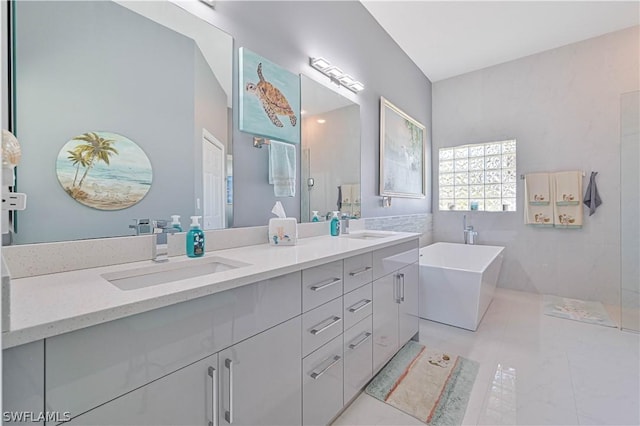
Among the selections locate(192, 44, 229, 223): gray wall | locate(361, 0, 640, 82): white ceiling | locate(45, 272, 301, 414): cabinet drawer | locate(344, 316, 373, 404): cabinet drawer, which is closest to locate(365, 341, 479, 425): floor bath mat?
locate(344, 316, 373, 404): cabinet drawer

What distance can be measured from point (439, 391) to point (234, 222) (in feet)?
5.15

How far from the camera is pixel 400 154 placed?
3.25 meters

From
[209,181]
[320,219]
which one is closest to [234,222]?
[209,181]

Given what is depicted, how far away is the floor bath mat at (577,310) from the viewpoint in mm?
2676

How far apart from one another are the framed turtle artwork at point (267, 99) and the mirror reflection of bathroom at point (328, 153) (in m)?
0.12

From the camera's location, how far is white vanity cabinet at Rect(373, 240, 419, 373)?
167 cm

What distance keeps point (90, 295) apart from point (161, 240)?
1.70ft

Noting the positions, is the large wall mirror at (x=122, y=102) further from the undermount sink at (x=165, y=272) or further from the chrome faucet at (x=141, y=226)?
the undermount sink at (x=165, y=272)

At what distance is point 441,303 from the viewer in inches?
101

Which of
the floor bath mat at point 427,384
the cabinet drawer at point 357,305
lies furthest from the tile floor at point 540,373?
the cabinet drawer at point 357,305

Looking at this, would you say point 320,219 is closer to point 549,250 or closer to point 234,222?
point 234,222

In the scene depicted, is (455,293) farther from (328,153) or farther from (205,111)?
(205,111)

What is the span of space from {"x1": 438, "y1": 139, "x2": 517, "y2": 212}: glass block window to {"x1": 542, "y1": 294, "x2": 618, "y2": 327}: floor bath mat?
3.85ft

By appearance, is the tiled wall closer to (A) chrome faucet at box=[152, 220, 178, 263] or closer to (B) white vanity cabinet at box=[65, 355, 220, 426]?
(A) chrome faucet at box=[152, 220, 178, 263]
